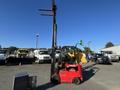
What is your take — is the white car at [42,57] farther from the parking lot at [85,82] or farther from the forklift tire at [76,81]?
the forklift tire at [76,81]

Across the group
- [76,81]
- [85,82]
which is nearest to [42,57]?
[85,82]

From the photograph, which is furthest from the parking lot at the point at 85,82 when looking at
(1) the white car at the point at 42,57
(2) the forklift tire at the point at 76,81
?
(1) the white car at the point at 42,57

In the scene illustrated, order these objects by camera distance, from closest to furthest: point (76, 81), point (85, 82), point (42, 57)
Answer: point (76, 81), point (85, 82), point (42, 57)

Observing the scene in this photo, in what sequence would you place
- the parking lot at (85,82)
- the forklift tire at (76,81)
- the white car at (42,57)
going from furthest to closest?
1. the white car at (42,57)
2. the forklift tire at (76,81)
3. the parking lot at (85,82)

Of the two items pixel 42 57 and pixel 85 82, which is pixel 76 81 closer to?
pixel 85 82

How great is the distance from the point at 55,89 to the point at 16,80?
2.88 metres

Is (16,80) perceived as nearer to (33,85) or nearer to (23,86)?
(23,86)

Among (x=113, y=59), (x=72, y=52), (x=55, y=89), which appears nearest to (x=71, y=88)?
(x=55, y=89)

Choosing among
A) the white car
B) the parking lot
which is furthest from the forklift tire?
the white car

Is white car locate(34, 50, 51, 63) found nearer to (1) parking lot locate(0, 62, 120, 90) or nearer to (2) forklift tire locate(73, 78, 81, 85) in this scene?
(1) parking lot locate(0, 62, 120, 90)

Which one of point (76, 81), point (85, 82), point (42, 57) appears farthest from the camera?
point (42, 57)

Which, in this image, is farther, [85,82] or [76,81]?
[85,82]

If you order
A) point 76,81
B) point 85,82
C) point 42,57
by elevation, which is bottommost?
point 85,82

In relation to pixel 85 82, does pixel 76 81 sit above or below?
above
